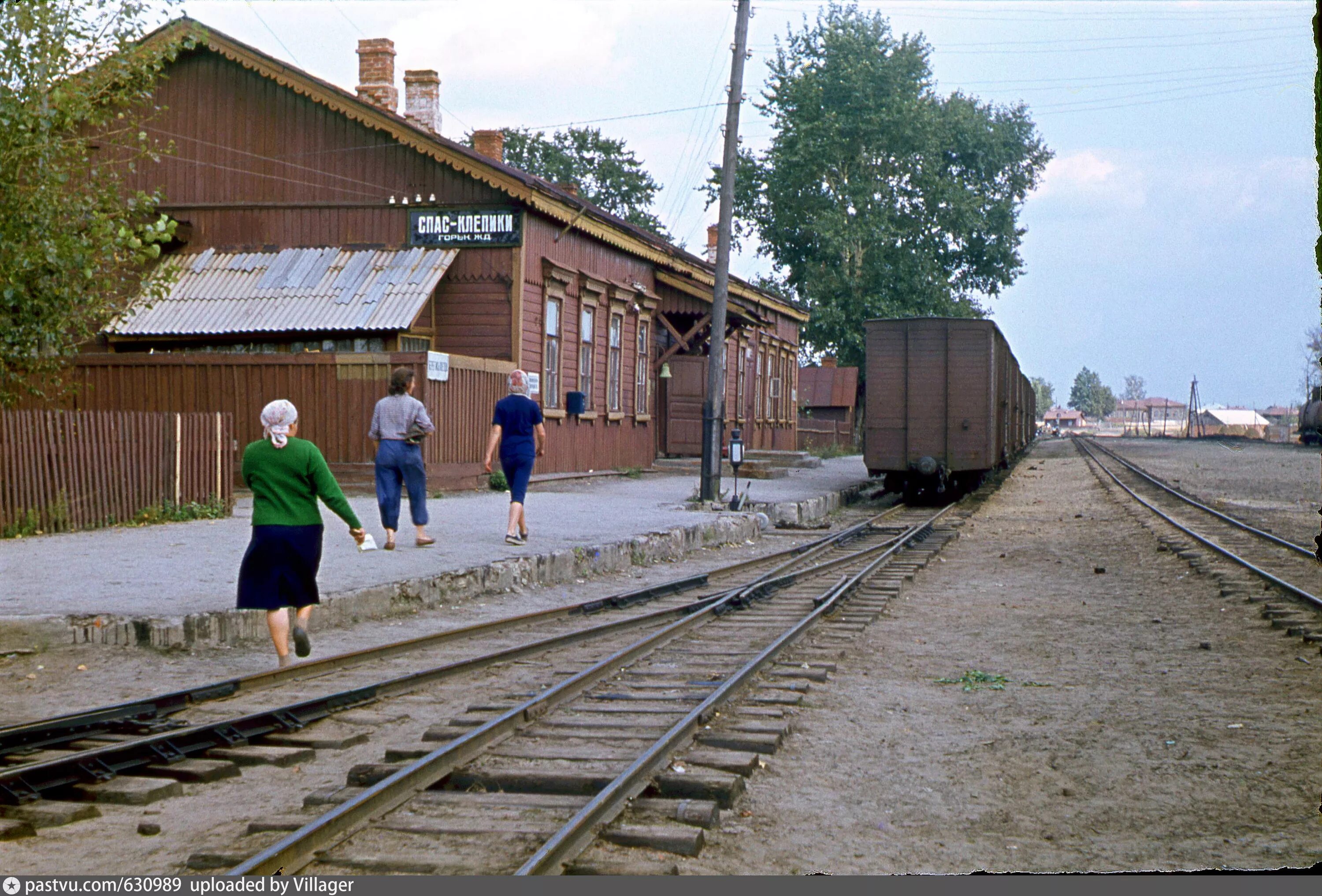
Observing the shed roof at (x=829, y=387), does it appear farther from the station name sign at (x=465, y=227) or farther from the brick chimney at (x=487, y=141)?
the station name sign at (x=465, y=227)

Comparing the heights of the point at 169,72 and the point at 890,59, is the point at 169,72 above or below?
below

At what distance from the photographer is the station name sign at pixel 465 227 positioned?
2208 cm

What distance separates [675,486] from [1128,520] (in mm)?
8180

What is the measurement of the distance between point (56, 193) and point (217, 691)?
770cm

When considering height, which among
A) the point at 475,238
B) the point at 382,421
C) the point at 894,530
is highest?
the point at 475,238

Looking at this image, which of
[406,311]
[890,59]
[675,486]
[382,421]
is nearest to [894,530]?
[675,486]

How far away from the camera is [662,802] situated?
5.11 meters

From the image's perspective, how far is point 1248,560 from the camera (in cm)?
1502

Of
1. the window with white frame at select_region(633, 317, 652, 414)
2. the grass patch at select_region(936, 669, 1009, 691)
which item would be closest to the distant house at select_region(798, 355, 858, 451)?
Result: the window with white frame at select_region(633, 317, 652, 414)

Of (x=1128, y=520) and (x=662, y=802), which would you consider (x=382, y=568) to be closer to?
(x=662, y=802)

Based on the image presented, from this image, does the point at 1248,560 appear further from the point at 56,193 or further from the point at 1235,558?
the point at 56,193

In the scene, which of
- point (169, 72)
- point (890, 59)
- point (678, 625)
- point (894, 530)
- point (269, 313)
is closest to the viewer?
point (678, 625)

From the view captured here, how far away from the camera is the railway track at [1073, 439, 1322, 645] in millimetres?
10648

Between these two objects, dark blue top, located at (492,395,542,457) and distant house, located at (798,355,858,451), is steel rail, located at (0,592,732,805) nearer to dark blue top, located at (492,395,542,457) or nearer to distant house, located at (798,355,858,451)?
dark blue top, located at (492,395,542,457)
